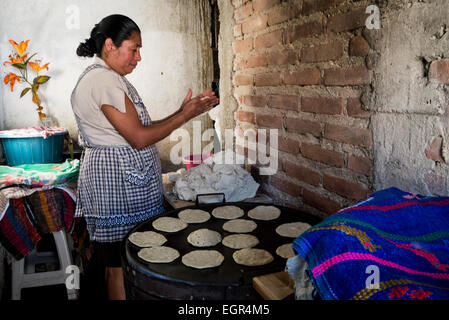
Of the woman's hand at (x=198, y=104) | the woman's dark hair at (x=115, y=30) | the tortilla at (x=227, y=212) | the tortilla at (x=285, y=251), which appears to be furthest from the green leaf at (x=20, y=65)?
the tortilla at (x=285, y=251)

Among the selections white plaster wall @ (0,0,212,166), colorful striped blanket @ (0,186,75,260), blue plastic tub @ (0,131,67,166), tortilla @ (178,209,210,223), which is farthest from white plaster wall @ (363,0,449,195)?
white plaster wall @ (0,0,212,166)

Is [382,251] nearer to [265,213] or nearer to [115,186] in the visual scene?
[265,213]

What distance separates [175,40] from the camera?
171 inches

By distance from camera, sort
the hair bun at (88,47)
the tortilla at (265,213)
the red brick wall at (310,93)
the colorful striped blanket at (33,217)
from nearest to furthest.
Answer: the red brick wall at (310,93), the tortilla at (265,213), the hair bun at (88,47), the colorful striped blanket at (33,217)

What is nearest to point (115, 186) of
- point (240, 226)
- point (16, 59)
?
point (240, 226)

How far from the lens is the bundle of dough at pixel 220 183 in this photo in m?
2.28

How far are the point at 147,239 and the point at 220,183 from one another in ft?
2.46

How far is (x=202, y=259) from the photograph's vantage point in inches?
56.8

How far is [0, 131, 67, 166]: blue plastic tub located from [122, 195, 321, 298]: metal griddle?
5.62ft

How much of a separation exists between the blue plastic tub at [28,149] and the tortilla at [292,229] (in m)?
2.29

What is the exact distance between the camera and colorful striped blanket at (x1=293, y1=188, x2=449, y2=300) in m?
0.78

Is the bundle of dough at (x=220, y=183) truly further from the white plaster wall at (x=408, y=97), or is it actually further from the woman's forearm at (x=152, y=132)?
the white plaster wall at (x=408, y=97)

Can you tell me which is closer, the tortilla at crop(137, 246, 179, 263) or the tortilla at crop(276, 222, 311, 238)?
the tortilla at crop(137, 246, 179, 263)

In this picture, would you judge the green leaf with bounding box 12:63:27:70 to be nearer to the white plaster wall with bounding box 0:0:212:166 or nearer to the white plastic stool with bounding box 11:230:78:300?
the white plaster wall with bounding box 0:0:212:166
